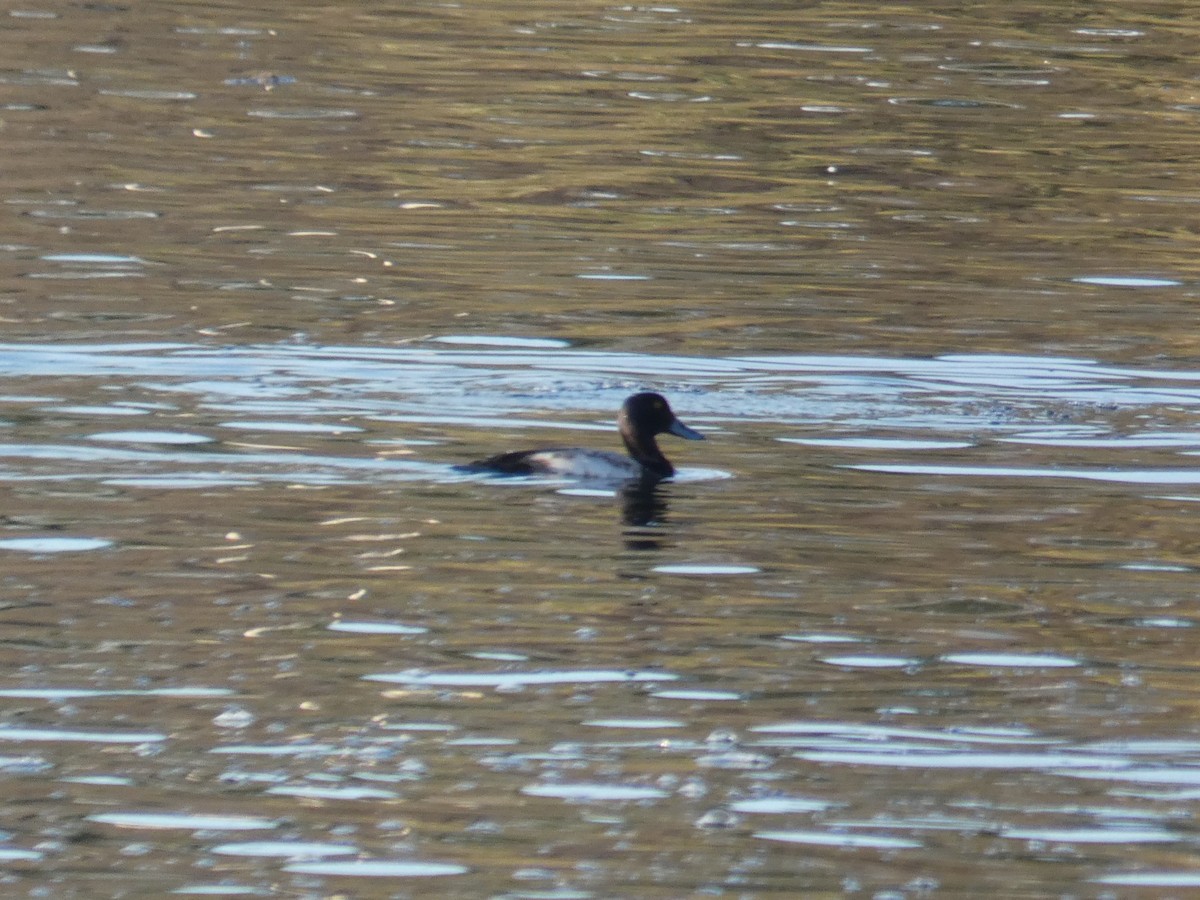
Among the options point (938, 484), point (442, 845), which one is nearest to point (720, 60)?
point (938, 484)

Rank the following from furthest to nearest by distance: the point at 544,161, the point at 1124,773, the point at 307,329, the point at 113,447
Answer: the point at 544,161
the point at 307,329
the point at 113,447
the point at 1124,773

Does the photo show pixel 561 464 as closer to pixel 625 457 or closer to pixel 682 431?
pixel 625 457

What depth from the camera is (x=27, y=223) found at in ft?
62.6

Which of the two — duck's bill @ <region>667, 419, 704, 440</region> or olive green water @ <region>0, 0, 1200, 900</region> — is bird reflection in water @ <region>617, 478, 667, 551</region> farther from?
duck's bill @ <region>667, 419, 704, 440</region>

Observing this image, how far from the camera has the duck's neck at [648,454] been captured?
12.3m

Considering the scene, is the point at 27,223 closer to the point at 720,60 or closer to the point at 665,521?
the point at 665,521

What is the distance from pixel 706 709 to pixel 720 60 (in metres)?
20.7

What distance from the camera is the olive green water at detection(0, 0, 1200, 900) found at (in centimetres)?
725

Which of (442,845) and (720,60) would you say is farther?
(720,60)

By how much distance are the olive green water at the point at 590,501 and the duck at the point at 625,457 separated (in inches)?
7.9

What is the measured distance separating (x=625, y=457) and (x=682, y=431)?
406 mm

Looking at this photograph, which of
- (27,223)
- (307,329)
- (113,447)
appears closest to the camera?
(113,447)

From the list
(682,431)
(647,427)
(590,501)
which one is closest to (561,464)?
(590,501)

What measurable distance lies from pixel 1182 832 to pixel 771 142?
17.4m
